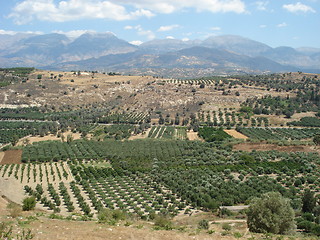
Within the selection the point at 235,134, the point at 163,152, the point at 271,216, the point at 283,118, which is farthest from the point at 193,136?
the point at 271,216

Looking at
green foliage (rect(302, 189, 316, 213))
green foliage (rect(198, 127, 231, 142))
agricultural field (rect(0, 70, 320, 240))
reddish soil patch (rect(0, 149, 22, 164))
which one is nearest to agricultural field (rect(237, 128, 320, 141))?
agricultural field (rect(0, 70, 320, 240))

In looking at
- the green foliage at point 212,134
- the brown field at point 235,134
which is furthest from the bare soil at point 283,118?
the green foliage at point 212,134

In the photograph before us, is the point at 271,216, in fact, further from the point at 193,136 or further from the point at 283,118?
the point at 283,118

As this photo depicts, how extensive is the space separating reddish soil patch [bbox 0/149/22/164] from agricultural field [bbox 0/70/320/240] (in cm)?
22

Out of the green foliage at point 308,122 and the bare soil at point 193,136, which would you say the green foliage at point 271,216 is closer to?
the bare soil at point 193,136

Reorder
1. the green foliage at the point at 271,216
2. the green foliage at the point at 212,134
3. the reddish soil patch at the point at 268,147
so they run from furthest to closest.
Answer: the green foliage at the point at 212,134 < the reddish soil patch at the point at 268,147 < the green foliage at the point at 271,216

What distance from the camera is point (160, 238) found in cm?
1748

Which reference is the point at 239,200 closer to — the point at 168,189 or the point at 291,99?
the point at 168,189

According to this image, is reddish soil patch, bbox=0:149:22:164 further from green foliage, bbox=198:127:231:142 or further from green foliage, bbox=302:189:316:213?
green foliage, bbox=302:189:316:213

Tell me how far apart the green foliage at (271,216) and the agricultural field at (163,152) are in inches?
54.6

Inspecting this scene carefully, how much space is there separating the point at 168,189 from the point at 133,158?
1811cm

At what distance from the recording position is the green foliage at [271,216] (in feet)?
69.2

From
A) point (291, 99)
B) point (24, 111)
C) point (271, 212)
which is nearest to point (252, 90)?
point (291, 99)

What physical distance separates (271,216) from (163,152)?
145ft
